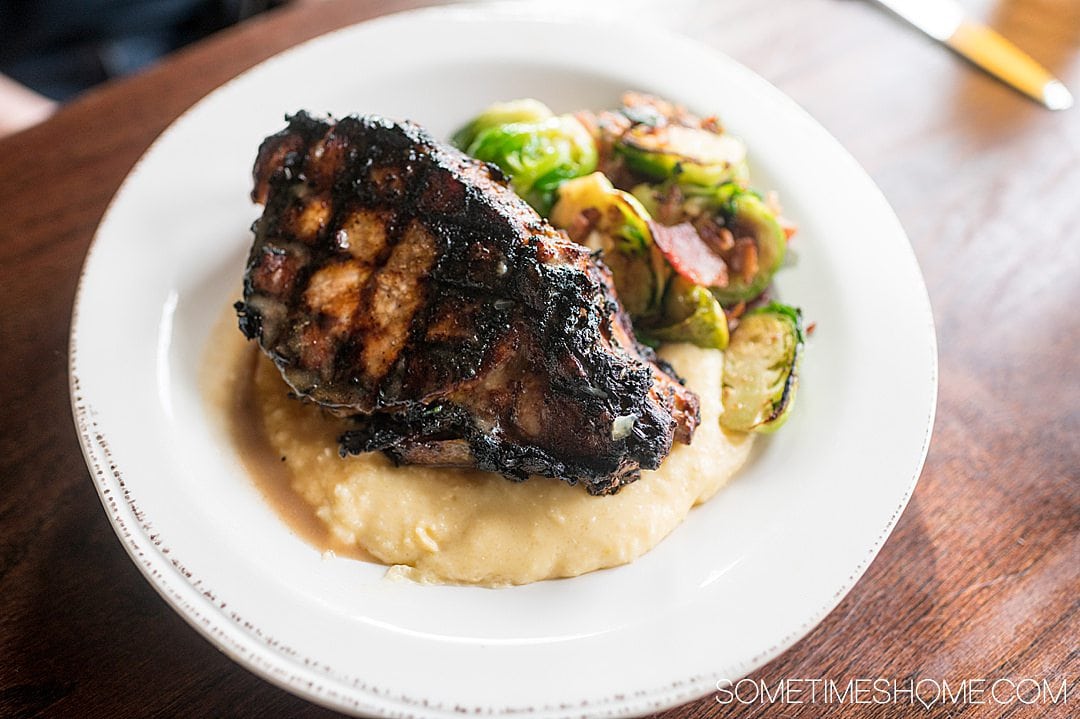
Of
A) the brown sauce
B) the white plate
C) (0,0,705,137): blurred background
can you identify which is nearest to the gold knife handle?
(0,0,705,137): blurred background

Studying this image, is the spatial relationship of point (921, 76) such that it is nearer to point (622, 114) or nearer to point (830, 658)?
point (622, 114)

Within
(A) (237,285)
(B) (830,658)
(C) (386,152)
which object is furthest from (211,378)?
(B) (830,658)

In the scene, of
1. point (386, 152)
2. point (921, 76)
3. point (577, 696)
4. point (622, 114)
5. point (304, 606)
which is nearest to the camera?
point (577, 696)

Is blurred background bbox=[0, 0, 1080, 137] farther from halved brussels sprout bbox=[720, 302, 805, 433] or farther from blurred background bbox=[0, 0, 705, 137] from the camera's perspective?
halved brussels sprout bbox=[720, 302, 805, 433]

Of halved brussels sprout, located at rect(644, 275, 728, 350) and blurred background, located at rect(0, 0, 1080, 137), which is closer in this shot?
halved brussels sprout, located at rect(644, 275, 728, 350)

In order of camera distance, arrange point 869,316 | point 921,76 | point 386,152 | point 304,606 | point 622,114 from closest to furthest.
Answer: point 304,606 → point 386,152 → point 869,316 → point 622,114 → point 921,76

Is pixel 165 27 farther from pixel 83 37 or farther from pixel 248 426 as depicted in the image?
pixel 248 426

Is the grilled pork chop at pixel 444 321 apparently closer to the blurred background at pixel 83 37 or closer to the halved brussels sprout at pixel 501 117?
the halved brussels sprout at pixel 501 117
